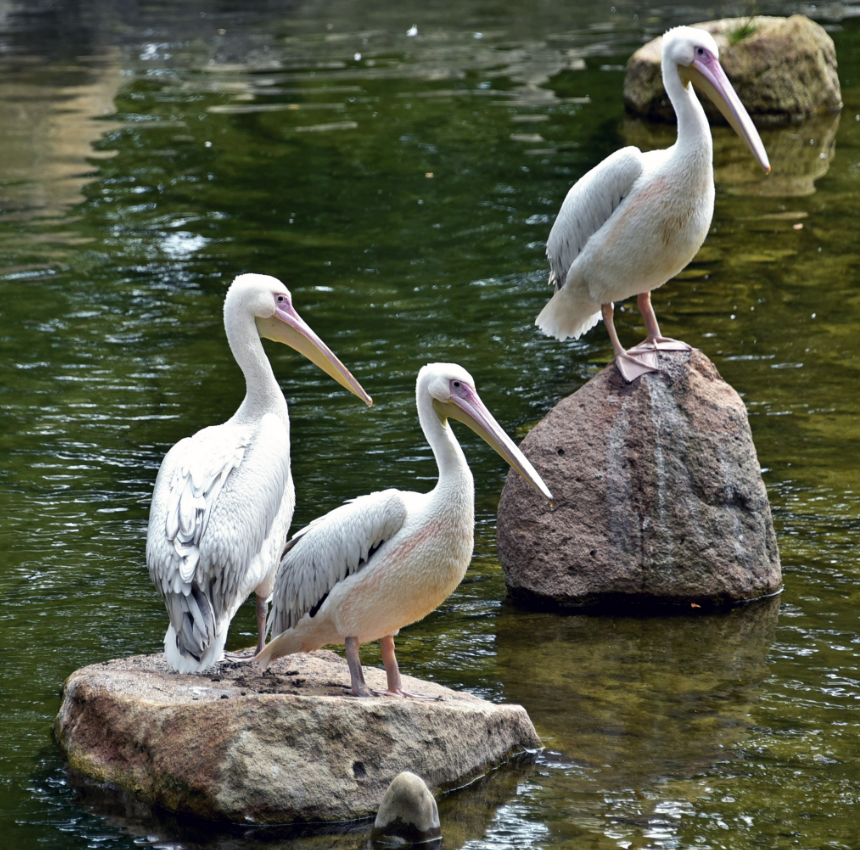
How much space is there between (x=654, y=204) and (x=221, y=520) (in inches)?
95.4

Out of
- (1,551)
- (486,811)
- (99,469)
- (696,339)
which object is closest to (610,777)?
(486,811)

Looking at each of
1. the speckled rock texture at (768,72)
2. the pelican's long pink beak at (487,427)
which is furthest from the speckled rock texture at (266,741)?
the speckled rock texture at (768,72)

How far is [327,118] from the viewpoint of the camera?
52.6 ft

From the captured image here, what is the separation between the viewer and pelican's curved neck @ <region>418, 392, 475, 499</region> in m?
4.70

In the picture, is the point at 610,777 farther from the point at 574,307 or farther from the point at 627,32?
the point at 627,32

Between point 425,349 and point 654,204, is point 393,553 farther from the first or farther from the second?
point 425,349

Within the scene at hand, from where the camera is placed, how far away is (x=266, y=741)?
14.0 ft

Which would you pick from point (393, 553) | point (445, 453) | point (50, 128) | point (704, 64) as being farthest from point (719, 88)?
point (50, 128)

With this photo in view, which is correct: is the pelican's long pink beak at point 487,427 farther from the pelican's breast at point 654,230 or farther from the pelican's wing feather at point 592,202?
the pelican's wing feather at point 592,202

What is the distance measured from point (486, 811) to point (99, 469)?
4077mm

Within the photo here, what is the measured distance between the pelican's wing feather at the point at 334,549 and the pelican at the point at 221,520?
0.19m

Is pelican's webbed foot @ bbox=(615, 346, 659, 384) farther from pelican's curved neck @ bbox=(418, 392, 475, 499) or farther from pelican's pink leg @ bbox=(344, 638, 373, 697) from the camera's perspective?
pelican's pink leg @ bbox=(344, 638, 373, 697)

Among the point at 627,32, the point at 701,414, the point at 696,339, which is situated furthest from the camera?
the point at 627,32

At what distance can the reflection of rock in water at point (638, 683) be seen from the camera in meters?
4.85
